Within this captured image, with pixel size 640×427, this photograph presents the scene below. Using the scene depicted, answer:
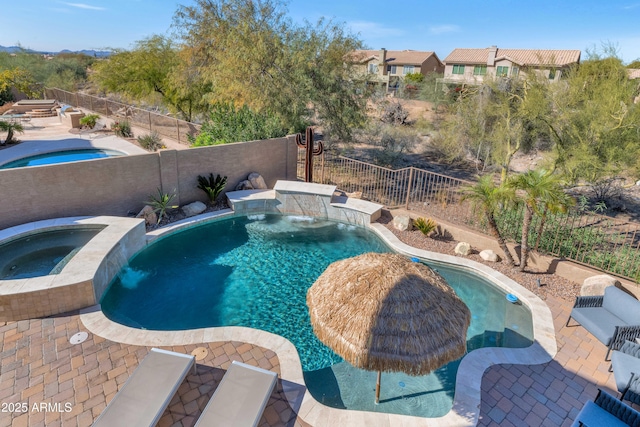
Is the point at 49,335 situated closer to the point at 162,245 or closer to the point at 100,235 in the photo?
the point at 100,235

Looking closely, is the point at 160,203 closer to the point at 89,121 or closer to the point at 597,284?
the point at 597,284

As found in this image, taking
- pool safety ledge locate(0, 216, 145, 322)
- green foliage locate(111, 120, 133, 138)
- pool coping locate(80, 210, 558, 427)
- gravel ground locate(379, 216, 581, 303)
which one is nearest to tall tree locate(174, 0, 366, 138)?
green foliage locate(111, 120, 133, 138)

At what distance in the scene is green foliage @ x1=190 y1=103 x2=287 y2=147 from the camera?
47.3 ft

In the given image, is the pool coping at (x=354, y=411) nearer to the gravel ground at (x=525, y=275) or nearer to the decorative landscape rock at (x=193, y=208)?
the gravel ground at (x=525, y=275)

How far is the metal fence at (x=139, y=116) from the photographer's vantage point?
1888cm

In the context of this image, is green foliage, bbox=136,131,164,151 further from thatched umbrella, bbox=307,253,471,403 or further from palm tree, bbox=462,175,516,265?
thatched umbrella, bbox=307,253,471,403

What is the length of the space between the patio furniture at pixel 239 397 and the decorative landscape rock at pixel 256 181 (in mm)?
8801

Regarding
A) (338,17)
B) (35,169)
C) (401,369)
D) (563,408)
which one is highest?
(338,17)

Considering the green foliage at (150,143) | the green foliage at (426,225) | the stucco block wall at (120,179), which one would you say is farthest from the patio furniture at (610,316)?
the green foliage at (150,143)

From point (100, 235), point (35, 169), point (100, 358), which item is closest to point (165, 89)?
point (35, 169)

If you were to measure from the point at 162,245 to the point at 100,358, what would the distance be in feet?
15.6

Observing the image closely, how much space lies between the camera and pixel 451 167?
2228 centimetres

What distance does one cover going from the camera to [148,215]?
10.9m

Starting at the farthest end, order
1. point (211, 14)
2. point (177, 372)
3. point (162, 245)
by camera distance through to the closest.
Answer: point (211, 14) → point (162, 245) → point (177, 372)
